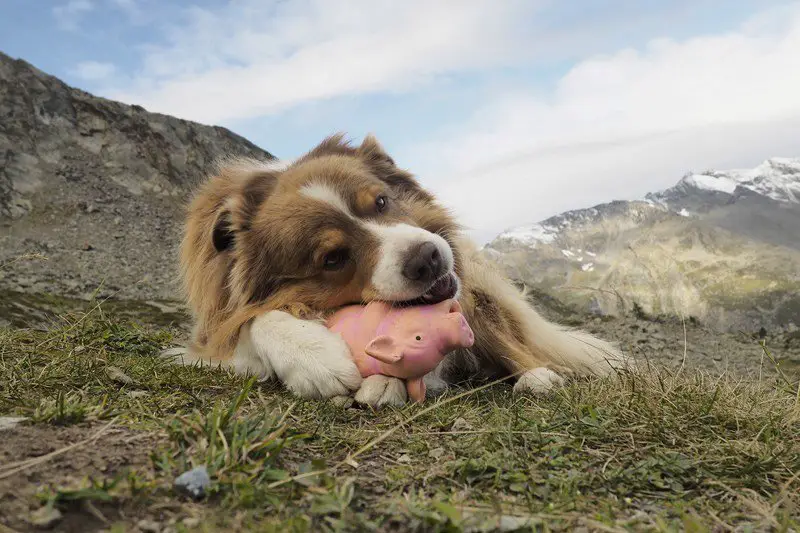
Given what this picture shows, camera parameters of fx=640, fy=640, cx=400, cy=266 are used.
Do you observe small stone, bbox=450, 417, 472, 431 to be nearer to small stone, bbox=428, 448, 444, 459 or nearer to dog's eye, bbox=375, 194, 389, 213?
small stone, bbox=428, 448, 444, 459

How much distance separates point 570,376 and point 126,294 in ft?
48.0

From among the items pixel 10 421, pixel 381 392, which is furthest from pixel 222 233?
pixel 10 421

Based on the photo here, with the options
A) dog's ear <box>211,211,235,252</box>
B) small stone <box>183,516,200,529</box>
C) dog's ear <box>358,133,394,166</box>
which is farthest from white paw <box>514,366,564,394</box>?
small stone <box>183,516,200,529</box>

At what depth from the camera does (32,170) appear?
24344mm

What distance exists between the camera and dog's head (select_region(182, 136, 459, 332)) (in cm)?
412

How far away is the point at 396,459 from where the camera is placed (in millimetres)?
2744

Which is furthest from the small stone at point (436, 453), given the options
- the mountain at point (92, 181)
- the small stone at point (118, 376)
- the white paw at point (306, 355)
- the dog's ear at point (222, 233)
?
the mountain at point (92, 181)

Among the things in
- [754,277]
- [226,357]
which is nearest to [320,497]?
[226,357]

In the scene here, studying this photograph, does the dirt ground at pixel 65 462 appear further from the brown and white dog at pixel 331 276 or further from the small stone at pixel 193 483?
the brown and white dog at pixel 331 276

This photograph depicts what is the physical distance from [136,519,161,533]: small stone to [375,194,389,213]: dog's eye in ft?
9.86

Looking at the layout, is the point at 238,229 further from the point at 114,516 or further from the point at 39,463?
the point at 114,516

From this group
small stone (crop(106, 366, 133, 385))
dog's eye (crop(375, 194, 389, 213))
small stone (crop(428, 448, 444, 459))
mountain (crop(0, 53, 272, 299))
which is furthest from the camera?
mountain (crop(0, 53, 272, 299))

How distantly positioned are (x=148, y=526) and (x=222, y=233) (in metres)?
3.26

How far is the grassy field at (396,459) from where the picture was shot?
1937 millimetres
